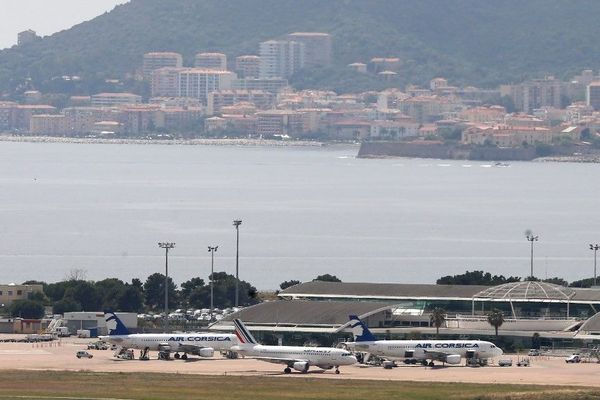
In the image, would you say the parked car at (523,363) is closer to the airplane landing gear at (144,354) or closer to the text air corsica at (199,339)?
the text air corsica at (199,339)

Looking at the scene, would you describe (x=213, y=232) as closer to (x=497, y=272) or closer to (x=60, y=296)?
(x=497, y=272)

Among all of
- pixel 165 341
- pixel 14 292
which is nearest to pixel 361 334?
Answer: pixel 165 341

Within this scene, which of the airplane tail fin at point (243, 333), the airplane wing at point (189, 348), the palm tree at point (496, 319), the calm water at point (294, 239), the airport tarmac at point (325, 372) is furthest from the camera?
the calm water at point (294, 239)

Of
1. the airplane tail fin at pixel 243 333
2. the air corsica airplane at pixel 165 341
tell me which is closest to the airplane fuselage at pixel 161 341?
the air corsica airplane at pixel 165 341

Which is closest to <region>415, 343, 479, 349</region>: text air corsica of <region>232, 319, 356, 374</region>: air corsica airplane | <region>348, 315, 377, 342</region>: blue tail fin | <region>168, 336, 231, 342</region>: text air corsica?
<region>348, 315, 377, 342</region>: blue tail fin

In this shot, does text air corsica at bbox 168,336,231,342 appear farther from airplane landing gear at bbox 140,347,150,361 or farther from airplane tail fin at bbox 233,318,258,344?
airplane tail fin at bbox 233,318,258,344
